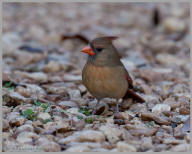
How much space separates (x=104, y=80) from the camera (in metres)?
4.48

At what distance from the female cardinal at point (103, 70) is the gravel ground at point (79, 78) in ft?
0.90

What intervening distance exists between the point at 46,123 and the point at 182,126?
1.44 meters

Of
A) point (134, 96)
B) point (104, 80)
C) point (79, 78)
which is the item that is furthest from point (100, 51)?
point (79, 78)

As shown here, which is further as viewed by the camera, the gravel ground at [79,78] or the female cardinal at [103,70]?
the female cardinal at [103,70]

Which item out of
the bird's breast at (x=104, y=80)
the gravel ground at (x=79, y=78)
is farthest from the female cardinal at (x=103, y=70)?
the gravel ground at (x=79, y=78)

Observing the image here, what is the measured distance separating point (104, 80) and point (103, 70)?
115mm

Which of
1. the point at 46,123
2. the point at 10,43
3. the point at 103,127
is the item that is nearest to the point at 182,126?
the point at 103,127

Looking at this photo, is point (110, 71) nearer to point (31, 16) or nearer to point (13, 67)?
point (13, 67)

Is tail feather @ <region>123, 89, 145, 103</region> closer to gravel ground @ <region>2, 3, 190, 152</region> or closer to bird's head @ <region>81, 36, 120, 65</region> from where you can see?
gravel ground @ <region>2, 3, 190, 152</region>

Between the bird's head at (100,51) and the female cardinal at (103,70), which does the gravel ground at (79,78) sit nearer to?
the female cardinal at (103,70)

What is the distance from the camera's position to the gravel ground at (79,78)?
3.63 meters

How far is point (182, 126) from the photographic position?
4.16m

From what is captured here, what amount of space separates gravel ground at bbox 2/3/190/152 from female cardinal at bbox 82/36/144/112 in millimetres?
274

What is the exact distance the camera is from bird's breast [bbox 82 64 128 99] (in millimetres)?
4473
